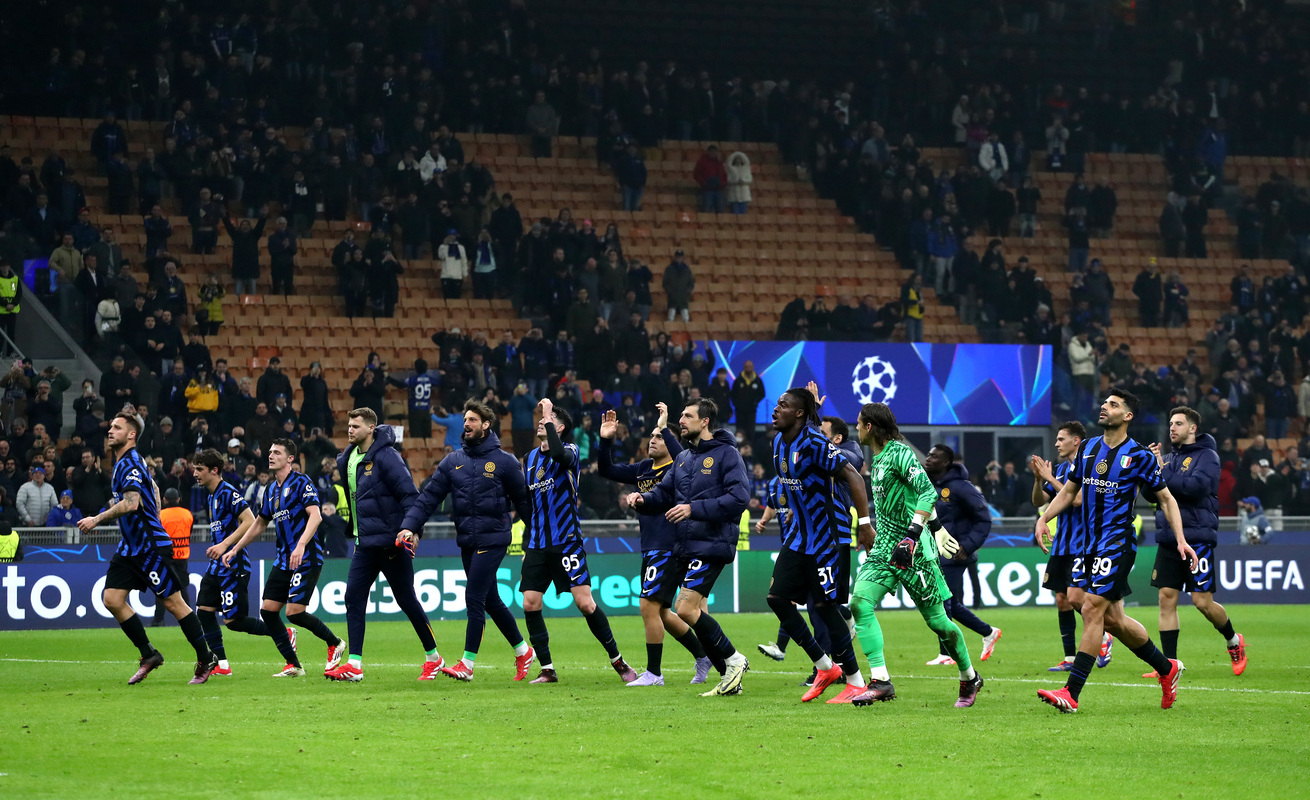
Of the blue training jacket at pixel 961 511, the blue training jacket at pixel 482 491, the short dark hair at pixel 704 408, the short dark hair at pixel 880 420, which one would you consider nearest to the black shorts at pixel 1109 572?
the short dark hair at pixel 880 420

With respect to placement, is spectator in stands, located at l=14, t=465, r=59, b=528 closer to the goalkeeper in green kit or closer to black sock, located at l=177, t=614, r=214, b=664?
black sock, located at l=177, t=614, r=214, b=664

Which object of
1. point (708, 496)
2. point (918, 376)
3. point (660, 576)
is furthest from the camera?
point (918, 376)

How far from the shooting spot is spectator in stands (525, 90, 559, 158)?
118 ft

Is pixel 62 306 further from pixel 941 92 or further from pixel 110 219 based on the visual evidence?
pixel 941 92

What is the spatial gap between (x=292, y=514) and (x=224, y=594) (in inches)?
36.4

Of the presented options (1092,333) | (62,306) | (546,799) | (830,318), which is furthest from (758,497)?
(546,799)

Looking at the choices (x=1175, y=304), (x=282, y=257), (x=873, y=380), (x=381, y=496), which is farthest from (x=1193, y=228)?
(x=381, y=496)

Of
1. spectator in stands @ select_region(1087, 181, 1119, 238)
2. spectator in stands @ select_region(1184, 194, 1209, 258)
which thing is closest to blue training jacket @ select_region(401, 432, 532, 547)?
spectator in stands @ select_region(1087, 181, 1119, 238)

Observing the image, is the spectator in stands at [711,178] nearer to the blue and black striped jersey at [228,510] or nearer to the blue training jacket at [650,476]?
the blue and black striped jersey at [228,510]

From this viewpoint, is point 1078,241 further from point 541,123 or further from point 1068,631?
point 1068,631

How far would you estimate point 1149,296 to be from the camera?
122ft

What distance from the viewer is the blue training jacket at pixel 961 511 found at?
16.9 metres

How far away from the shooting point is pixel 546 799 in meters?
8.04

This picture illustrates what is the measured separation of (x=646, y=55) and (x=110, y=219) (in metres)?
14.1
